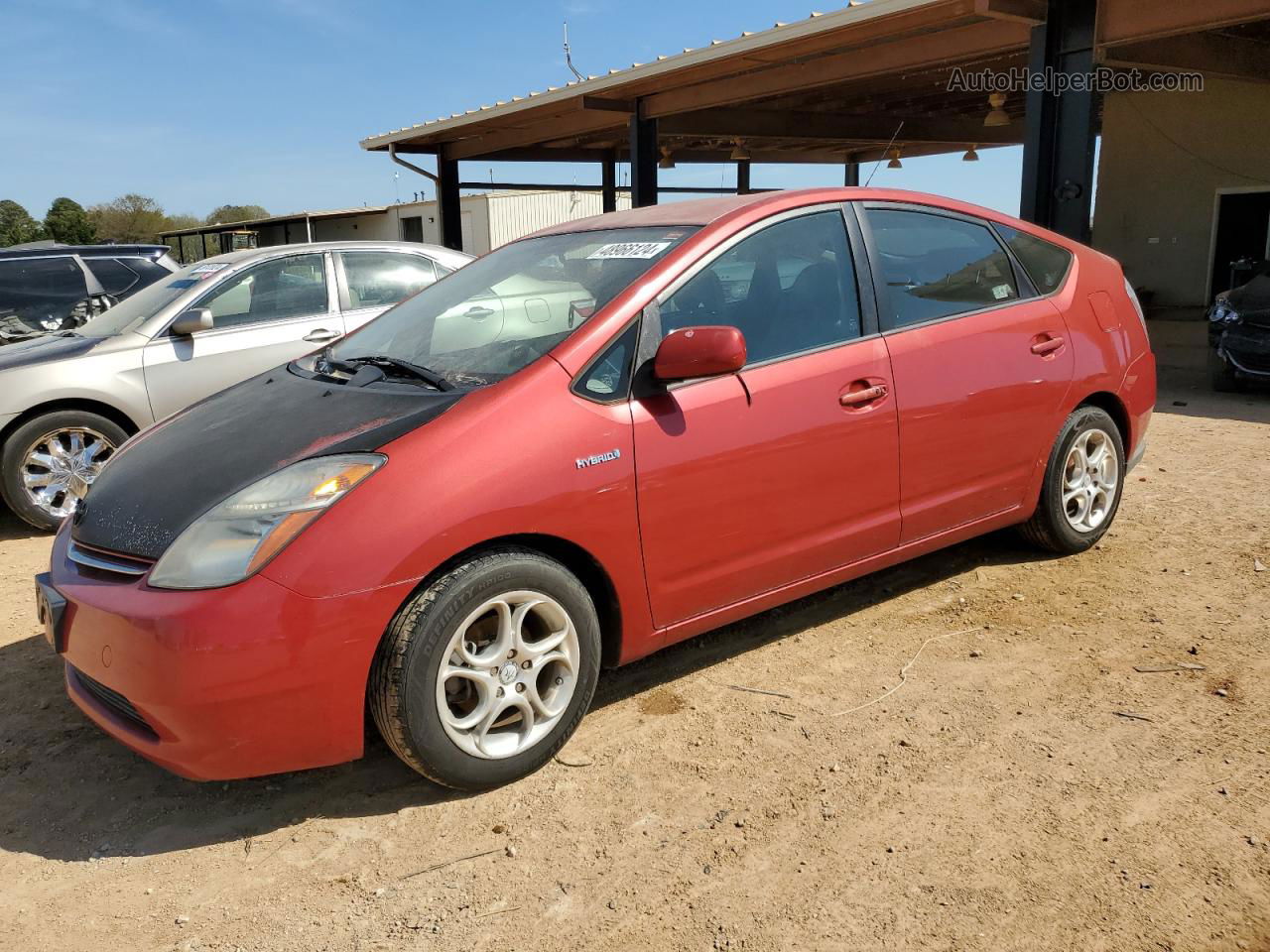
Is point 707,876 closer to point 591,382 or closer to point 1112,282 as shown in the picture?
point 591,382

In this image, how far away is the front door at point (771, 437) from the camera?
3.07 metres

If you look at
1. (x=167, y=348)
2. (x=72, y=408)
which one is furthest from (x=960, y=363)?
(x=72, y=408)

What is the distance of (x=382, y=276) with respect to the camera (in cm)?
689

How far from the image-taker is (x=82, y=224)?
57.2m

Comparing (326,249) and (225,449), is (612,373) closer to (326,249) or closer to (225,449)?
(225,449)

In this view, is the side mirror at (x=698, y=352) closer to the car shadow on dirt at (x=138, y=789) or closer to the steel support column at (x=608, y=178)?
the car shadow on dirt at (x=138, y=789)

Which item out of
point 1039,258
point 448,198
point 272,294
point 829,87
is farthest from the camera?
point 448,198

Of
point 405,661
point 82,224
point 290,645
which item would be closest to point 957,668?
point 405,661

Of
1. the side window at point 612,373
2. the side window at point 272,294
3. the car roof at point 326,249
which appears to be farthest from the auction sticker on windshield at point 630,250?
the side window at point 272,294

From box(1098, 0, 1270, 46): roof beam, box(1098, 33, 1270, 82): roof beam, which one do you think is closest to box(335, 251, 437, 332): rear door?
box(1098, 0, 1270, 46): roof beam

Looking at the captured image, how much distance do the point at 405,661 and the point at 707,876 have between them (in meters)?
0.94

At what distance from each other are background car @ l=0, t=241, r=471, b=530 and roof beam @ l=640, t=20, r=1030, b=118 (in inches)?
258

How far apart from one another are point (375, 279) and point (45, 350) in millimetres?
2049

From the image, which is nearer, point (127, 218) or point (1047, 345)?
point (1047, 345)
